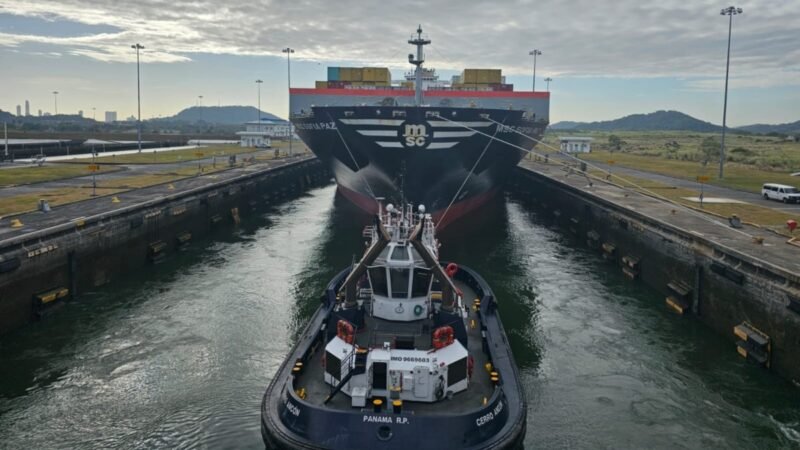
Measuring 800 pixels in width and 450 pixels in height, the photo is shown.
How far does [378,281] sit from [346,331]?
84.1 inches

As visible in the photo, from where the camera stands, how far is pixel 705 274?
28.2m

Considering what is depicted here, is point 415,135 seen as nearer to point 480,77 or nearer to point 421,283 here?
point 421,283

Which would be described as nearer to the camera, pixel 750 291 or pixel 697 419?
pixel 697 419

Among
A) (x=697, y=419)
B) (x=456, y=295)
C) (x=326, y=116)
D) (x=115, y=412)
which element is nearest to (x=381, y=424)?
(x=456, y=295)

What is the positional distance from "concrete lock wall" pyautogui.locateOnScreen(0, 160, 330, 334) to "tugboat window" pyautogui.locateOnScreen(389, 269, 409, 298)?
60.5ft

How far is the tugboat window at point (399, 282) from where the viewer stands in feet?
54.7

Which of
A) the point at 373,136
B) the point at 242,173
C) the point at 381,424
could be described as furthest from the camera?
the point at 242,173

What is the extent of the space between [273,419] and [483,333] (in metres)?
7.16

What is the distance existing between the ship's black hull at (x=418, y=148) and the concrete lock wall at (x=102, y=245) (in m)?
11.6

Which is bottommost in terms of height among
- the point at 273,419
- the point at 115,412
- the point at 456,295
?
the point at 115,412

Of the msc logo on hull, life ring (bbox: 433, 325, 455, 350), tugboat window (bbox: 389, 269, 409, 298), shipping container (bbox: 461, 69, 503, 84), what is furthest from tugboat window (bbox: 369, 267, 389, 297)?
shipping container (bbox: 461, 69, 503, 84)

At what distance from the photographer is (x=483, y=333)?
18.5 meters

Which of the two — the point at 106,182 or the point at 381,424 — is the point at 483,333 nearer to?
the point at 381,424

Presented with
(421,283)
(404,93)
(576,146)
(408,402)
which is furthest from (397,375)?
(576,146)
